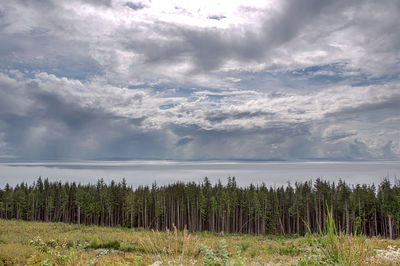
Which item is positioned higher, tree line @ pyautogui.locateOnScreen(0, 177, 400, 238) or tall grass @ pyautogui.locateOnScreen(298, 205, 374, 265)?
tall grass @ pyautogui.locateOnScreen(298, 205, 374, 265)

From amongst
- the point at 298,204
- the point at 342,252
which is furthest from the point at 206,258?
the point at 298,204

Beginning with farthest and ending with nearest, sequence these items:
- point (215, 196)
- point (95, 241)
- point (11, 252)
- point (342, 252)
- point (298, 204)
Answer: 1. point (215, 196)
2. point (298, 204)
3. point (95, 241)
4. point (11, 252)
5. point (342, 252)

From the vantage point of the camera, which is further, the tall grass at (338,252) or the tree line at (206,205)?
the tree line at (206,205)

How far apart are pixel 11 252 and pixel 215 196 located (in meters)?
64.9

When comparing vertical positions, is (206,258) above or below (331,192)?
above

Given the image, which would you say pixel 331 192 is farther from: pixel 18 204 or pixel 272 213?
pixel 18 204

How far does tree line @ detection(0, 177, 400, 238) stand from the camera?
67.7m

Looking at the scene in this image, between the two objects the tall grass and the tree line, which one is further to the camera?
the tree line

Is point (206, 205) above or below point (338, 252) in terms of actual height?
below

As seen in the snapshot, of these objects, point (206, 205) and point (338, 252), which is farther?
point (206, 205)

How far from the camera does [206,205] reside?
77375mm

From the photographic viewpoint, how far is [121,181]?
87500mm

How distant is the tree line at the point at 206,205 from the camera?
222 feet

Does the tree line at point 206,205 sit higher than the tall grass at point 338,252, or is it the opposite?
the tall grass at point 338,252
